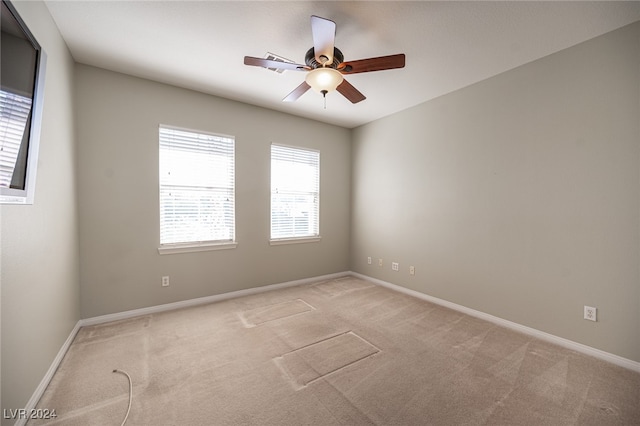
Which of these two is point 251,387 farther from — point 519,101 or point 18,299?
point 519,101

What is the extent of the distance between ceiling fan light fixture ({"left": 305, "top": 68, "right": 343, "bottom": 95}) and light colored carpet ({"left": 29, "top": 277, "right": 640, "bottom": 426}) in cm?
232

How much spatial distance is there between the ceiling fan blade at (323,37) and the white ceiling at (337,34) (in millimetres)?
325

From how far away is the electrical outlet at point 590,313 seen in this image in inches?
93.0

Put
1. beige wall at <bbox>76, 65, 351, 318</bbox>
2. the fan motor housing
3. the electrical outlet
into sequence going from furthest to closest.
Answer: beige wall at <bbox>76, 65, 351, 318</bbox> → the electrical outlet → the fan motor housing

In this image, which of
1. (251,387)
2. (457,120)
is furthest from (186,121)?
(457,120)

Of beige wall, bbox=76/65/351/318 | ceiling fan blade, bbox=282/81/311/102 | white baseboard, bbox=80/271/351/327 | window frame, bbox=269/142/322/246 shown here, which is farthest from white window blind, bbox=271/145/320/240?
ceiling fan blade, bbox=282/81/311/102

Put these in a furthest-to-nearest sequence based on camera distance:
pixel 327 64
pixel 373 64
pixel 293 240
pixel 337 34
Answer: pixel 293 240, pixel 337 34, pixel 327 64, pixel 373 64

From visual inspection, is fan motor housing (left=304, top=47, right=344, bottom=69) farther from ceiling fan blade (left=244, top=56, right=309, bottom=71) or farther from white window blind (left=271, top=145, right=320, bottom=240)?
white window blind (left=271, top=145, right=320, bottom=240)

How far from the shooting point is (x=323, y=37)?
6.09 feet

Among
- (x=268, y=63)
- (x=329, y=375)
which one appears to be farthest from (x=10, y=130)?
(x=329, y=375)

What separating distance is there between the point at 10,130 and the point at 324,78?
1934mm

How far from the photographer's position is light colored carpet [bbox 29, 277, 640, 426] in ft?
5.50

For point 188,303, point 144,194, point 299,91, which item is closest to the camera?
point 299,91

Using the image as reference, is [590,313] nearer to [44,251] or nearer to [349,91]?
[349,91]
